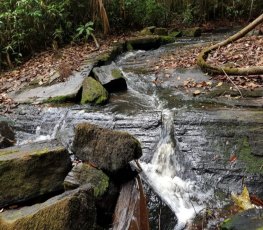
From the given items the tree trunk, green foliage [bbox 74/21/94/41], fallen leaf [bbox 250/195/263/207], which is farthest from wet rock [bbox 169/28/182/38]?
fallen leaf [bbox 250/195/263/207]

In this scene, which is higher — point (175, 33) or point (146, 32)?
point (146, 32)

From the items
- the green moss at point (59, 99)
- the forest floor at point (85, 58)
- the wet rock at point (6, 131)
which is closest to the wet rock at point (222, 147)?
the forest floor at point (85, 58)

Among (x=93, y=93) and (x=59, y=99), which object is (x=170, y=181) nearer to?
(x=93, y=93)

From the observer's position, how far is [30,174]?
3639 millimetres

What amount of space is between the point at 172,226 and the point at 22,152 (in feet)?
6.51

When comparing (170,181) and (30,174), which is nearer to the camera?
(30,174)

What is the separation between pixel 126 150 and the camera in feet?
12.9

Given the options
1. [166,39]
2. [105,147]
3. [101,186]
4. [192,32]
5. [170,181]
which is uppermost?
[105,147]

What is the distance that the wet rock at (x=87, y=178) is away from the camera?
4.03 m

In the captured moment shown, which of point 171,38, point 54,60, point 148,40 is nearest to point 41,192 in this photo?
point 54,60

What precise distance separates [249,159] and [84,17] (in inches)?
384

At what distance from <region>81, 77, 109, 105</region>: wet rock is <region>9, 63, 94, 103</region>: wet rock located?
0.22m

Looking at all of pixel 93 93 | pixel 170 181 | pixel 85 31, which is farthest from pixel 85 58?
pixel 170 181

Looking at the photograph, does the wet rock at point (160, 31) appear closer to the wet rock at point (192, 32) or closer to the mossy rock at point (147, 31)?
the mossy rock at point (147, 31)
